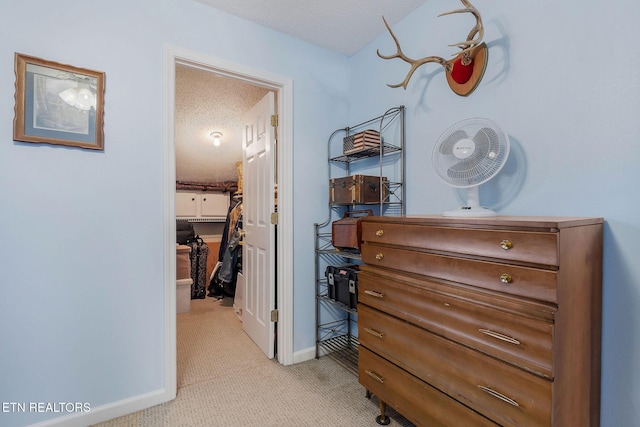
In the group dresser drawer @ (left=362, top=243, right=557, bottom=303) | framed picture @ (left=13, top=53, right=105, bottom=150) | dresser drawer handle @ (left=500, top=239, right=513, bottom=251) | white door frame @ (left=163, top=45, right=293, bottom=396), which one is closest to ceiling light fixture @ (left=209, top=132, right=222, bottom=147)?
white door frame @ (left=163, top=45, right=293, bottom=396)

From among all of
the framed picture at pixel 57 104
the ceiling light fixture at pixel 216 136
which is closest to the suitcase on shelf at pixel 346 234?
the framed picture at pixel 57 104

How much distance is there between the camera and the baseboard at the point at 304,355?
235 centimetres

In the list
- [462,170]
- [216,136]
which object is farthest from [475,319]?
[216,136]

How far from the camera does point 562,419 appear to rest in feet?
3.33

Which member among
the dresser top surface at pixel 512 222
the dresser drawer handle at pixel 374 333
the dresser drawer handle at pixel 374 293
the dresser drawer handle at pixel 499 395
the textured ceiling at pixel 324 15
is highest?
the textured ceiling at pixel 324 15

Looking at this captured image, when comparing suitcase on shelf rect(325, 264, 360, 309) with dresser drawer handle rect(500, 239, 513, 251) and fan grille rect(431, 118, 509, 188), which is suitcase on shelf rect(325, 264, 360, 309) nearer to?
fan grille rect(431, 118, 509, 188)

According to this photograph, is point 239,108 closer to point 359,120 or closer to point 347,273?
point 359,120

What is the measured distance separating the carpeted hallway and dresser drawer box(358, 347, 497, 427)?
0.82 ft

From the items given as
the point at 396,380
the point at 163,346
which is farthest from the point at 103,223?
the point at 396,380

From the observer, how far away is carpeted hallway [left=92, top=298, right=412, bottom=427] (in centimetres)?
169

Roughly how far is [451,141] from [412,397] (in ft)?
4.08

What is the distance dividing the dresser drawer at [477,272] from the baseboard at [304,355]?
119cm

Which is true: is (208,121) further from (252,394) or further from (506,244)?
(506,244)

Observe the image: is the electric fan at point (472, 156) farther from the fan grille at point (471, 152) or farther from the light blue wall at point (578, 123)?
the light blue wall at point (578, 123)
